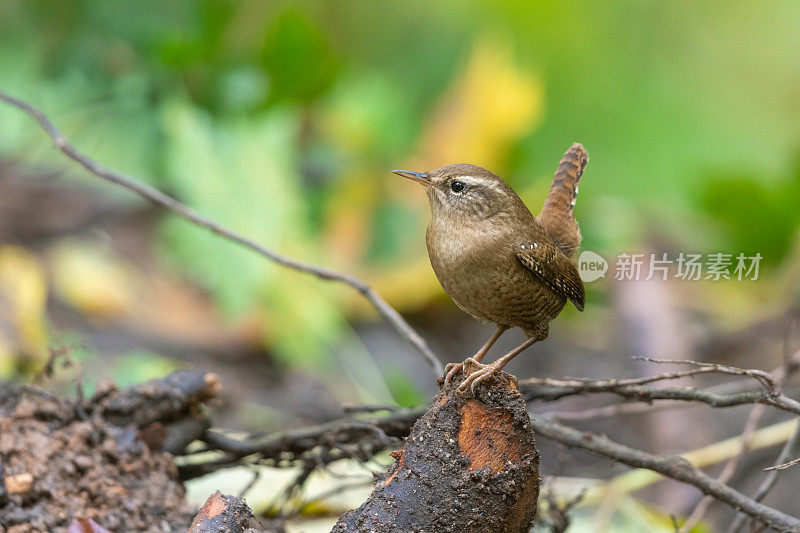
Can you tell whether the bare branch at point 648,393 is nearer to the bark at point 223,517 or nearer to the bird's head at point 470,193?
the bird's head at point 470,193

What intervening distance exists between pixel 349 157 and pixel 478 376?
365 cm

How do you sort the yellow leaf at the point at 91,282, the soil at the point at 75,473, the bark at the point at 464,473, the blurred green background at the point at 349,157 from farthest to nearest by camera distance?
the yellow leaf at the point at 91,282 → the blurred green background at the point at 349,157 → the soil at the point at 75,473 → the bark at the point at 464,473

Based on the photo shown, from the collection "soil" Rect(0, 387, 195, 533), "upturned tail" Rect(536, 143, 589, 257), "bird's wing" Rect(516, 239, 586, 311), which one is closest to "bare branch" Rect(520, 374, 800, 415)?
"bird's wing" Rect(516, 239, 586, 311)

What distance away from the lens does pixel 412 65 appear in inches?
231

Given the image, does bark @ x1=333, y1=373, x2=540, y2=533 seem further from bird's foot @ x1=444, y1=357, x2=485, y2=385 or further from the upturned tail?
the upturned tail

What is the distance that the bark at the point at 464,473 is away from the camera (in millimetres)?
1522

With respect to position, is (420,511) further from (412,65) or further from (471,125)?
(412,65)

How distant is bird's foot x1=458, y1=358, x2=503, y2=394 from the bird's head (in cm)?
33

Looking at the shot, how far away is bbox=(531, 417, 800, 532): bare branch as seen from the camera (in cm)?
185

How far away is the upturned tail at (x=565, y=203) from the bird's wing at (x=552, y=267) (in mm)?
93

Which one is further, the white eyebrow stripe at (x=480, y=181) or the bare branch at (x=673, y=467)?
the bare branch at (x=673, y=467)

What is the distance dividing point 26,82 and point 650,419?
3954 mm

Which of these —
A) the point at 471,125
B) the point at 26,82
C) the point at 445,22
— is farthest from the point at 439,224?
the point at 445,22

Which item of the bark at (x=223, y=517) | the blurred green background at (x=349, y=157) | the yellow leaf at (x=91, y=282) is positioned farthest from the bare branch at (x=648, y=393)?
the yellow leaf at (x=91, y=282)
